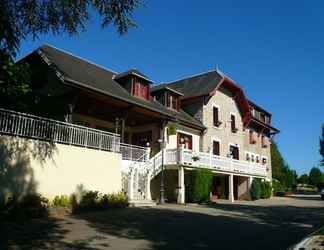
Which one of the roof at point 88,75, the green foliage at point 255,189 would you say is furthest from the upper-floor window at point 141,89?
the green foliage at point 255,189

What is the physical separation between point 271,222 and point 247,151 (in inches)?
819

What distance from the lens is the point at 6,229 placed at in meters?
10.0

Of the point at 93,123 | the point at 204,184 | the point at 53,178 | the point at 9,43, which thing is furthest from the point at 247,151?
the point at 9,43

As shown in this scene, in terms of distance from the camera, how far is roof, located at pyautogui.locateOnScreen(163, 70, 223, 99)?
27.9 metres

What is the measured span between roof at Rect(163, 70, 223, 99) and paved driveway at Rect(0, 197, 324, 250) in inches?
586

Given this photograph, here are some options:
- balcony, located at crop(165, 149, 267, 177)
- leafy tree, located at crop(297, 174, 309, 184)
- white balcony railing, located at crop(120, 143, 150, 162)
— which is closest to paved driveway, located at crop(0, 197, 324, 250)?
white balcony railing, located at crop(120, 143, 150, 162)

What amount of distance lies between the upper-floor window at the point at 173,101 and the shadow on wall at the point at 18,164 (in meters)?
13.5

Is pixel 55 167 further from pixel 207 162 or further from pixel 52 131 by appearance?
pixel 207 162

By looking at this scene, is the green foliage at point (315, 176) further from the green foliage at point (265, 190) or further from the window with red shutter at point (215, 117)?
the window with red shutter at point (215, 117)

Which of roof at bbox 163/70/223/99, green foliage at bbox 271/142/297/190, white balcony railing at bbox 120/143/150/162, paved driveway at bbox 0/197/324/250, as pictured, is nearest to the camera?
paved driveway at bbox 0/197/324/250

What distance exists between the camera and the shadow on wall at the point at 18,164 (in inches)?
475

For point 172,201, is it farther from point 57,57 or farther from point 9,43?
point 9,43

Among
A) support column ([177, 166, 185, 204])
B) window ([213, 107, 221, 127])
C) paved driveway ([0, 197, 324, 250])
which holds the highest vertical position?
window ([213, 107, 221, 127])

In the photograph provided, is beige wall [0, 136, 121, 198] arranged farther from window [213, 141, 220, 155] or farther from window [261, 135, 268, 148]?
window [261, 135, 268, 148]
